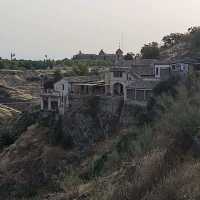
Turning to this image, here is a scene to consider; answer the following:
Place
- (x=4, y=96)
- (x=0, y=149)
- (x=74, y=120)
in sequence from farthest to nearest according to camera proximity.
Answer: (x=4, y=96)
(x=0, y=149)
(x=74, y=120)

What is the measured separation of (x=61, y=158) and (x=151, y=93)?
322 inches

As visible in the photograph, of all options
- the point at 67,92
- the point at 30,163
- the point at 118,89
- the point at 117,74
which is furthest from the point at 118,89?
the point at 30,163

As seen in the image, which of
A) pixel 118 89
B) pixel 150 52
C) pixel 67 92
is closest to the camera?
pixel 118 89

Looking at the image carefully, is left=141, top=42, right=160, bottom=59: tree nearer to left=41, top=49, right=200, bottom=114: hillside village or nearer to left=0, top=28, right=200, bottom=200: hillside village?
left=0, top=28, right=200, bottom=200: hillside village

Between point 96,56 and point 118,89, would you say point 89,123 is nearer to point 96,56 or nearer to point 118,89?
point 118,89

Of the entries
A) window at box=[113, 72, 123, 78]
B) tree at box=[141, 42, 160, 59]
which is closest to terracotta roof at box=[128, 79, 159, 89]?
window at box=[113, 72, 123, 78]

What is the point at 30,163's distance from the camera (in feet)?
128

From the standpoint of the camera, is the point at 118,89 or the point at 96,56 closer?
the point at 118,89

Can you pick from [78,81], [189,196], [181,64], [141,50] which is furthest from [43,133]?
[189,196]

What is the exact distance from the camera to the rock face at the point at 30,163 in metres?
36.1

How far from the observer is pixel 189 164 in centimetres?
1313

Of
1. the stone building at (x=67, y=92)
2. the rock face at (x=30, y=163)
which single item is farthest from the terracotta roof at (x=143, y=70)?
the rock face at (x=30, y=163)

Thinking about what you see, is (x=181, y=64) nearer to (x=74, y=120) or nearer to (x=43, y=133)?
(x=74, y=120)

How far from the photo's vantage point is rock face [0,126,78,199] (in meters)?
36.1
